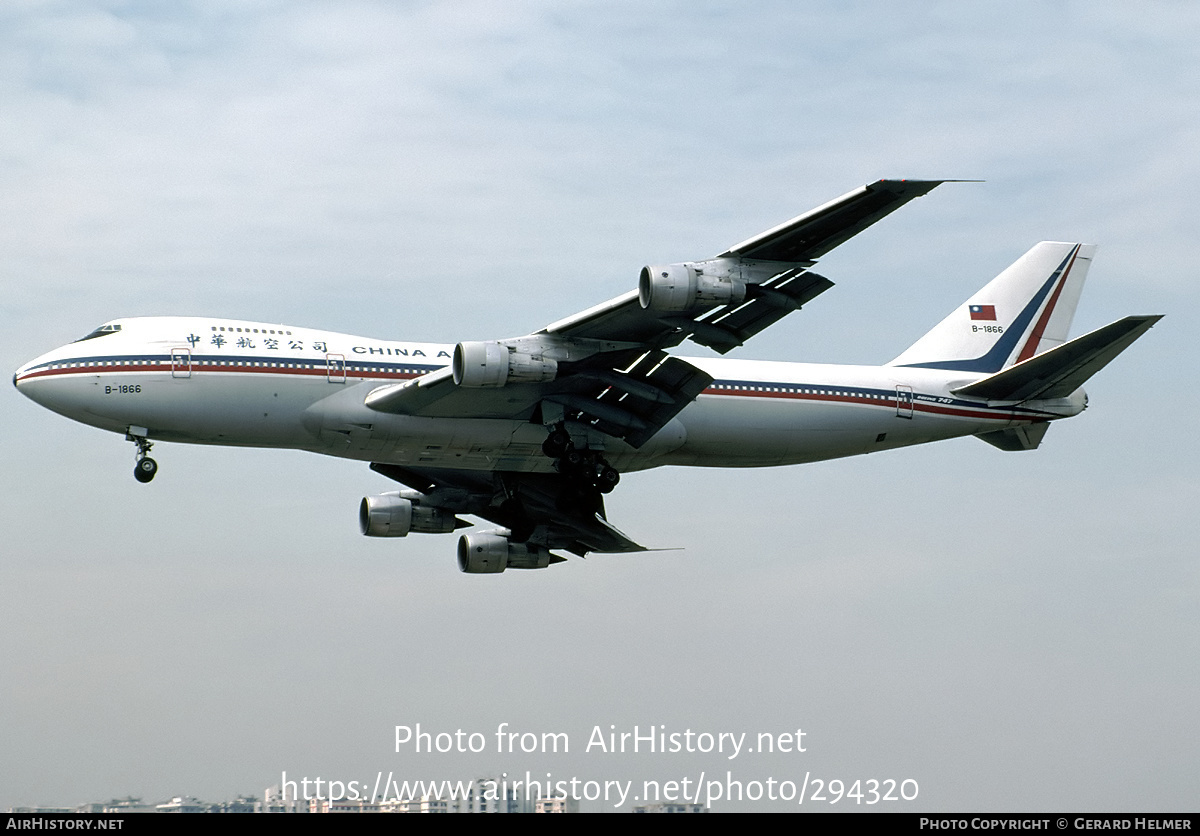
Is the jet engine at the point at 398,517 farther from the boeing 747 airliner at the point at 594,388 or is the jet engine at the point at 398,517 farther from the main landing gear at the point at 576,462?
the main landing gear at the point at 576,462

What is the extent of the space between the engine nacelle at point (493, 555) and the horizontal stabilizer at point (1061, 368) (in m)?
14.8

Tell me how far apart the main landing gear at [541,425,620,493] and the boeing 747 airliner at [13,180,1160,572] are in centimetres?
5

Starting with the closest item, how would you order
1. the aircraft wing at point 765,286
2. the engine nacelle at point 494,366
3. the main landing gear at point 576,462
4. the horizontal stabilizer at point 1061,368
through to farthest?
the aircraft wing at point 765,286 → the engine nacelle at point 494,366 → the horizontal stabilizer at point 1061,368 → the main landing gear at point 576,462

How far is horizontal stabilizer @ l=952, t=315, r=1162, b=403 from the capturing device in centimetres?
4125

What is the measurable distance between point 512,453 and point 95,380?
37.4ft

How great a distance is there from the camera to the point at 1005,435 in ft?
155

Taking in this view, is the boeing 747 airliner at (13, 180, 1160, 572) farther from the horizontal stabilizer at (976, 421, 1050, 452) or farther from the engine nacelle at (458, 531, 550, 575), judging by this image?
the engine nacelle at (458, 531, 550, 575)

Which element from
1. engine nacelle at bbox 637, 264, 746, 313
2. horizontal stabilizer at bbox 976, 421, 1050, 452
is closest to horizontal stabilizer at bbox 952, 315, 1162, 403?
horizontal stabilizer at bbox 976, 421, 1050, 452

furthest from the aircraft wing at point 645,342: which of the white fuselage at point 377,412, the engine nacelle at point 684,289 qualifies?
the white fuselage at point 377,412

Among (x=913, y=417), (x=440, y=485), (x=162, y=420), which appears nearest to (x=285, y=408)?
(x=162, y=420)

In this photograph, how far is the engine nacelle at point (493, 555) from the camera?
5003 centimetres
